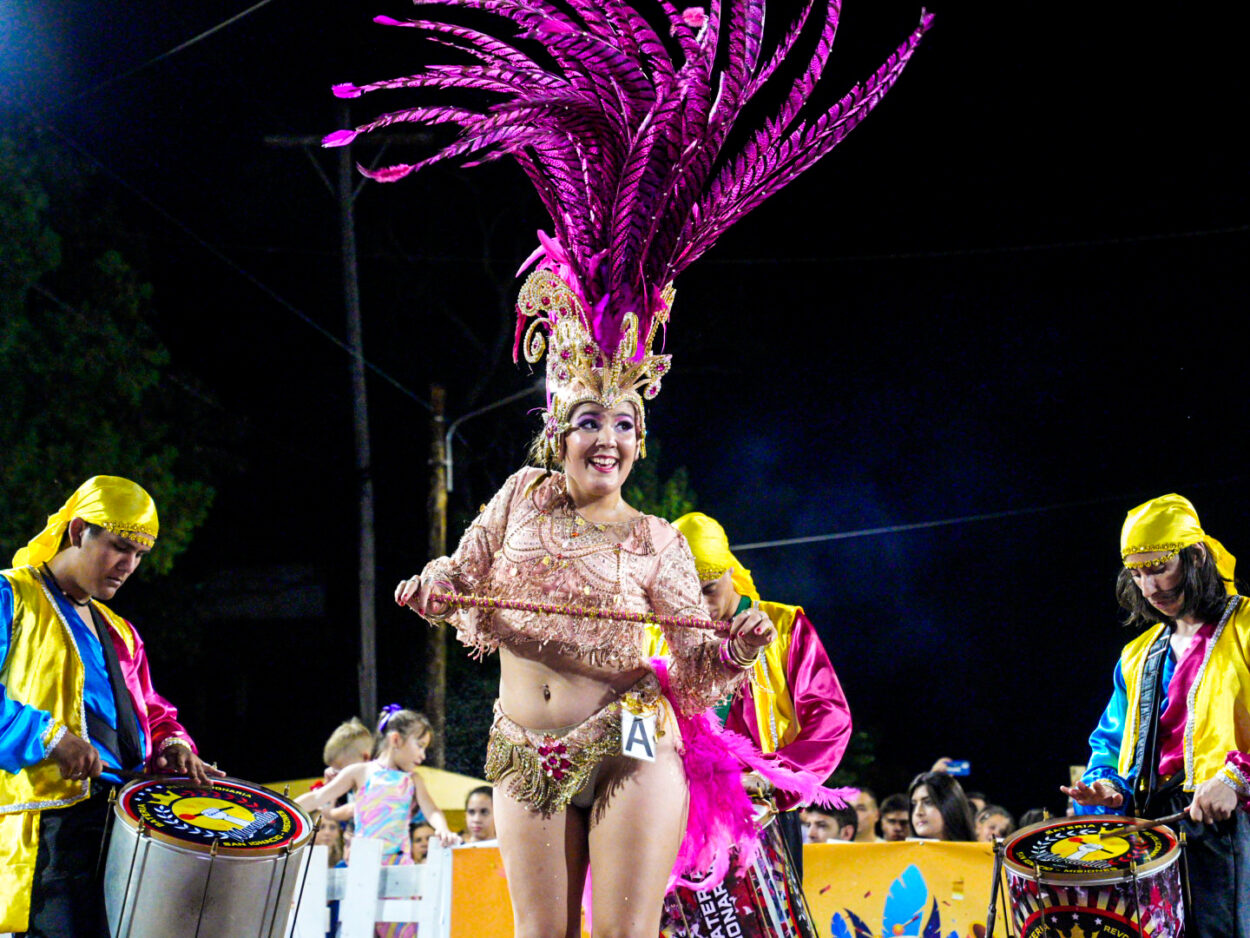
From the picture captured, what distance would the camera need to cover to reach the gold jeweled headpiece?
3.51 meters

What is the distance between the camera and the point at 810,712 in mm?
4781

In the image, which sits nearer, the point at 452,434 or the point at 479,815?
the point at 479,815

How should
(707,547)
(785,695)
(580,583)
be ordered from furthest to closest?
(785,695) < (707,547) < (580,583)

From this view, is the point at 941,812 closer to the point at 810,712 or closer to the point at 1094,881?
the point at 810,712

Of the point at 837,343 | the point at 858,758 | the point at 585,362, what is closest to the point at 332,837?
the point at 585,362

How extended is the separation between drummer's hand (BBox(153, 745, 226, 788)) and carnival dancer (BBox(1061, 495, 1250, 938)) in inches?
109

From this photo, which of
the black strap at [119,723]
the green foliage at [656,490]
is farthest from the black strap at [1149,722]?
the green foliage at [656,490]

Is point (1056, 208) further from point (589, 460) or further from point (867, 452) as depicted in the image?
point (589, 460)

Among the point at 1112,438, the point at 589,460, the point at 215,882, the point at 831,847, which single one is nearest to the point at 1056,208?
the point at 1112,438

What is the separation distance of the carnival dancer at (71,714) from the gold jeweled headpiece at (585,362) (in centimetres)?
144

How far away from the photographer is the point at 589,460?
3.47m

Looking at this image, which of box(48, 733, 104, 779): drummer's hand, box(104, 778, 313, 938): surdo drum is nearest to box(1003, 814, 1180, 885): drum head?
box(104, 778, 313, 938): surdo drum

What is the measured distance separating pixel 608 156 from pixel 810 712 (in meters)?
2.21

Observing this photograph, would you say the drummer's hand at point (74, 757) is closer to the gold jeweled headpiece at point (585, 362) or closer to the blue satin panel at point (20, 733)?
the blue satin panel at point (20, 733)
